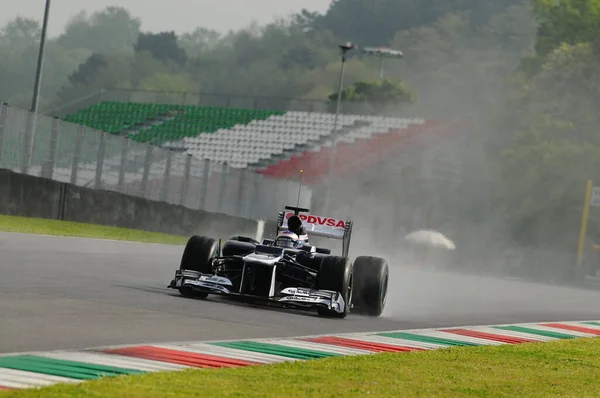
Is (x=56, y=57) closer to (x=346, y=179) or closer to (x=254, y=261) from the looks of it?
(x=346, y=179)

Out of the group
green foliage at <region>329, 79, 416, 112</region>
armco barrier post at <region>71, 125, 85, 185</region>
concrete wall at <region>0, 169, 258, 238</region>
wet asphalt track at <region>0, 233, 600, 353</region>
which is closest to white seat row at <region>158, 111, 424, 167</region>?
concrete wall at <region>0, 169, 258, 238</region>

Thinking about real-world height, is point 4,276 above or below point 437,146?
below

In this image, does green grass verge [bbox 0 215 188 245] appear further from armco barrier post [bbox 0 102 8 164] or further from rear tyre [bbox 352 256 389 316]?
rear tyre [bbox 352 256 389 316]

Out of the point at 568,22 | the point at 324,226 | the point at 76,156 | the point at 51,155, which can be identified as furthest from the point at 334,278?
the point at 568,22

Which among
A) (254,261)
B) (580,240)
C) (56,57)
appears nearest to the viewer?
(254,261)

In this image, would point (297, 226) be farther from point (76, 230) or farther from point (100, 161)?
point (100, 161)

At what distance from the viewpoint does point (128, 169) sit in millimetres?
36094

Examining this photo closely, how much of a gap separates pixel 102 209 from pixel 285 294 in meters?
17.2

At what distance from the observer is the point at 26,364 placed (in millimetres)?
8430

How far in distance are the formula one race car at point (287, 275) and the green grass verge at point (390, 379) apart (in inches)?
104

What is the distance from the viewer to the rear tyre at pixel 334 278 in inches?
607

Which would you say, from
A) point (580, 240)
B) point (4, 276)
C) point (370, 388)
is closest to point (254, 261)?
point (4, 276)

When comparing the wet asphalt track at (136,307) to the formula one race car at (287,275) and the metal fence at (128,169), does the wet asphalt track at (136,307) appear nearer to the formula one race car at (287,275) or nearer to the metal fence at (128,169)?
the formula one race car at (287,275)

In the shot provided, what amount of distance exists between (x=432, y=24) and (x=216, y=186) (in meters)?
128
